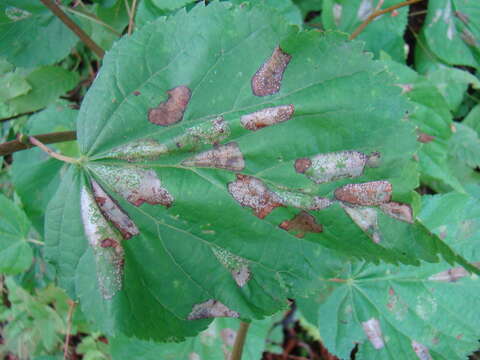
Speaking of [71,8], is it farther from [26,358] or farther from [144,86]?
[26,358]

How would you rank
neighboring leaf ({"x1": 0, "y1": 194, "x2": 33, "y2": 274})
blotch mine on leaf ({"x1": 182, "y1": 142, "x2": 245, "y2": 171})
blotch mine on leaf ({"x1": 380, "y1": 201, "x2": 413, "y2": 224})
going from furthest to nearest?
neighboring leaf ({"x1": 0, "y1": 194, "x2": 33, "y2": 274}) → blotch mine on leaf ({"x1": 182, "y1": 142, "x2": 245, "y2": 171}) → blotch mine on leaf ({"x1": 380, "y1": 201, "x2": 413, "y2": 224})

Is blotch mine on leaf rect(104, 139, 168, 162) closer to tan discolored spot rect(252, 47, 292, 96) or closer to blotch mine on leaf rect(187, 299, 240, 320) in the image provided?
tan discolored spot rect(252, 47, 292, 96)

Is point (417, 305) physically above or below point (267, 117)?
→ below

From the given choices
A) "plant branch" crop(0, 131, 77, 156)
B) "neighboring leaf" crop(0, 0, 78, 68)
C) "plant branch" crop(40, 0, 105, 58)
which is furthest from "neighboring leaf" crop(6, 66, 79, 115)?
"plant branch" crop(0, 131, 77, 156)

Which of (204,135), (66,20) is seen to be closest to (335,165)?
(204,135)

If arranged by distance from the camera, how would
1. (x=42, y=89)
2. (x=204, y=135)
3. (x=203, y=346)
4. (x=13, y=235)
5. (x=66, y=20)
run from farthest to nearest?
(x=42, y=89) < (x=13, y=235) < (x=203, y=346) < (x=66, y=20) < (x=204, y=135)

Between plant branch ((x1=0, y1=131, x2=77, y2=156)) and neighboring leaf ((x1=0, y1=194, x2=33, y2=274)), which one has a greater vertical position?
plant branch ((x1=0, y1=131, x2=77, y2=156))

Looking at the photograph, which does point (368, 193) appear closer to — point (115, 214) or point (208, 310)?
point (208, 310)
